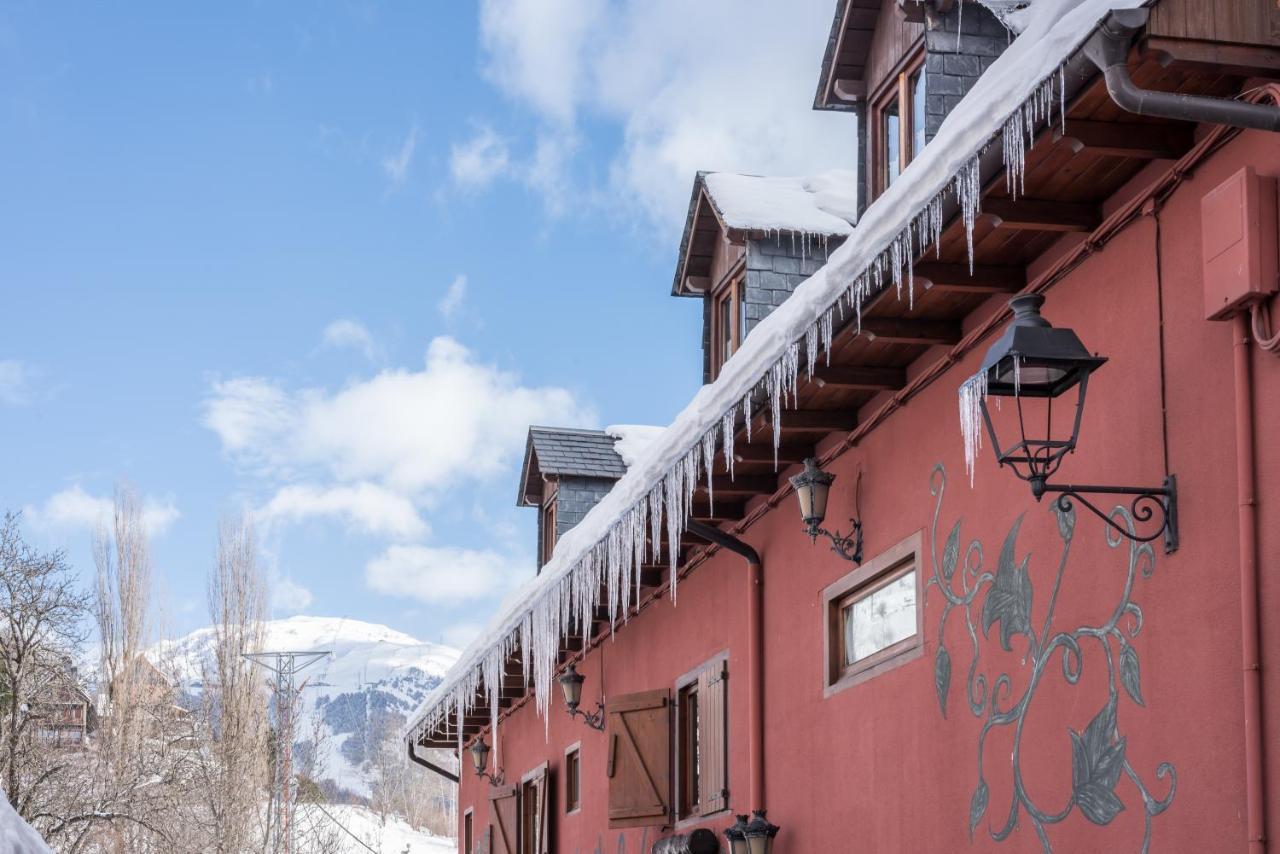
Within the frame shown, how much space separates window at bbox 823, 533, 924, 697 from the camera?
23.5ft

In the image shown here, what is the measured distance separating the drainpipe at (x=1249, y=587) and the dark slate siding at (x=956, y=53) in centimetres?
344

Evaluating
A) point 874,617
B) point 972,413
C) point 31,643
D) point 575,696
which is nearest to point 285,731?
point 31,643

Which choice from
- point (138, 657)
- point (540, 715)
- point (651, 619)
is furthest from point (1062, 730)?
point (138, 657)

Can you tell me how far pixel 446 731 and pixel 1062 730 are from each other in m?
13.6

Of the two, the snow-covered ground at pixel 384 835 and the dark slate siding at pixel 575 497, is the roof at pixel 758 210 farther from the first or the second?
the snow-covered ground at pixel 384 835

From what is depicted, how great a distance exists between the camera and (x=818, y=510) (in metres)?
7.93

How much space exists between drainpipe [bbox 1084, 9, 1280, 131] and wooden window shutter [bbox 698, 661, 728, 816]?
5.77 m

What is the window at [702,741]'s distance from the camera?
9.73 m

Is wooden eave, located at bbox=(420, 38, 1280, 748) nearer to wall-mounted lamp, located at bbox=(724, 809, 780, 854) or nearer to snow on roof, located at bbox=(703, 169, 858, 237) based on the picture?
wall-mounted lamp, located at bbox=(724, 809, 780, 854)

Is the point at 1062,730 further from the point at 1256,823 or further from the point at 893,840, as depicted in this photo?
the point at 893,840

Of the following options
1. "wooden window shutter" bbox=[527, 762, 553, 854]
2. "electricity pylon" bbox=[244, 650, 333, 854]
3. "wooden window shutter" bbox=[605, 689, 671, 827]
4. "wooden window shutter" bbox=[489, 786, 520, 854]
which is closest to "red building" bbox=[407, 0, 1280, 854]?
"wooden window shutter" bbox=[605, 689, 671, 827]

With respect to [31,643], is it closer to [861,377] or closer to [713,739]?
[713,739]

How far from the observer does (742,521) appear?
32.2 ft

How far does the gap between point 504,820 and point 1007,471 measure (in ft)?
36.2
